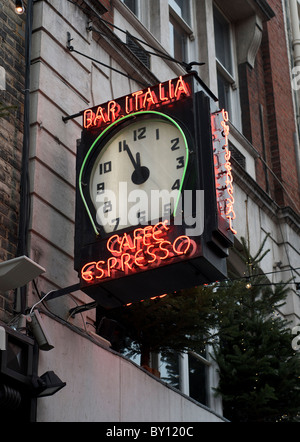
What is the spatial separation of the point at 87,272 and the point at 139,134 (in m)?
1.81

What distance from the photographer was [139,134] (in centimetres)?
1020

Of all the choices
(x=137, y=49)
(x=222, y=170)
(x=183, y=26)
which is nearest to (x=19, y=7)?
(x=222, y=170)

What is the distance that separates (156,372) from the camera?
1170 centimetres

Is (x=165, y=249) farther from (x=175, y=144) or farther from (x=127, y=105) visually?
(x=127, y=105)

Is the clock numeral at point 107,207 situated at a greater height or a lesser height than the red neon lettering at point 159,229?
greater

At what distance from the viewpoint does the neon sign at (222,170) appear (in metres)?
9.46

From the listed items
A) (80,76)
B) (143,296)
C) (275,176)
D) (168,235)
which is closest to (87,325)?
(143,296)

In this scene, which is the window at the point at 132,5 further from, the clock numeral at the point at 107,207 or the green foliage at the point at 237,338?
the clock numeral at the point at 107,207

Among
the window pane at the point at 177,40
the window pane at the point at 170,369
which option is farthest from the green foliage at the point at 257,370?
the window pane at the point at 177,40

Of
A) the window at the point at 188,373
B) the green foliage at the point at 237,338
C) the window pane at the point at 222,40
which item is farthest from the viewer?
the window pane at the point at 222,40

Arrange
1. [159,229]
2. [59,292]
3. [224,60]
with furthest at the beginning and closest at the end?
1. [224,60]
2. [59,292]
3. [159,229]

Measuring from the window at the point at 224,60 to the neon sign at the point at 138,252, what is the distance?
29.2 feet

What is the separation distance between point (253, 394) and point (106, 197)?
4.63 meters
